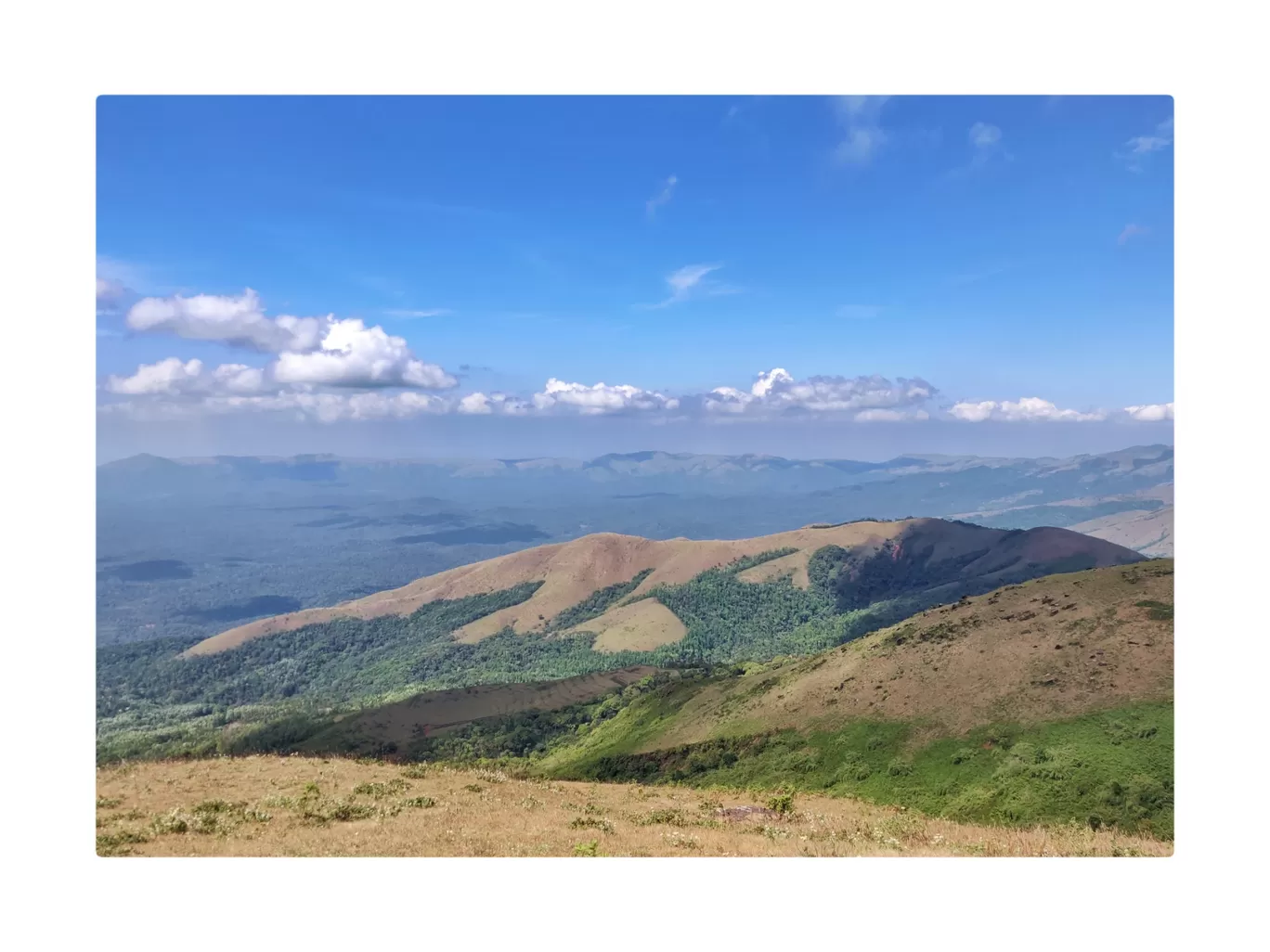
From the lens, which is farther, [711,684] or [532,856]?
[711,684]

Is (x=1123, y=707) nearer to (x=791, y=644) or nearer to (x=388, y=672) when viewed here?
(x=791, y=644)

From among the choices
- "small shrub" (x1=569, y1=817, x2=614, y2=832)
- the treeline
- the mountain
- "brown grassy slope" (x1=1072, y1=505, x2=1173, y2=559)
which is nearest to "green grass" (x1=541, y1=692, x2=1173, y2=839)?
the mountain

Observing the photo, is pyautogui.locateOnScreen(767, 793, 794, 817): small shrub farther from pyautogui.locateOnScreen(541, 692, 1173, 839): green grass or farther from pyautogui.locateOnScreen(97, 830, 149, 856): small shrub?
pyautogui.locateOnScreen(97, 830, 149, 856): small shrub

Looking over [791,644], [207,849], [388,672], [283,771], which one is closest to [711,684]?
[283,771]

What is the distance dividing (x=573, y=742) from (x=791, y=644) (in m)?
36.8

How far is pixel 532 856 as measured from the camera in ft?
27.7

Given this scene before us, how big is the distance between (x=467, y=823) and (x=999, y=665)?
37.6 ft

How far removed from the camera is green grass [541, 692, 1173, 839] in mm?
10180

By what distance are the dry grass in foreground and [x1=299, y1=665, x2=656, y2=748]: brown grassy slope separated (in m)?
22.9

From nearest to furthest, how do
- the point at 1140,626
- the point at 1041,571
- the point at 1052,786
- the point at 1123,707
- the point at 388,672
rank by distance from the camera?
1. the point at 1052,786
2. the point at 1123,707
3. the point at 1140,626
4. the point at 1041,571
5. the point at 388,672

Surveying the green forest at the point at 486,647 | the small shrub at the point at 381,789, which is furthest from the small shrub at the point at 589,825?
the green forest at the point at 486,647

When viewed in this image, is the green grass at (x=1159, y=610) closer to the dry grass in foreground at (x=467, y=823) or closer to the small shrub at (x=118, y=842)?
the dry grass in foreground at (x=467, y=823)

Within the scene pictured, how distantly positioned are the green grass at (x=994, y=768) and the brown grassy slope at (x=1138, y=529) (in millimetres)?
146073

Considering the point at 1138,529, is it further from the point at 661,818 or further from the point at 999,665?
the point at 661,818
